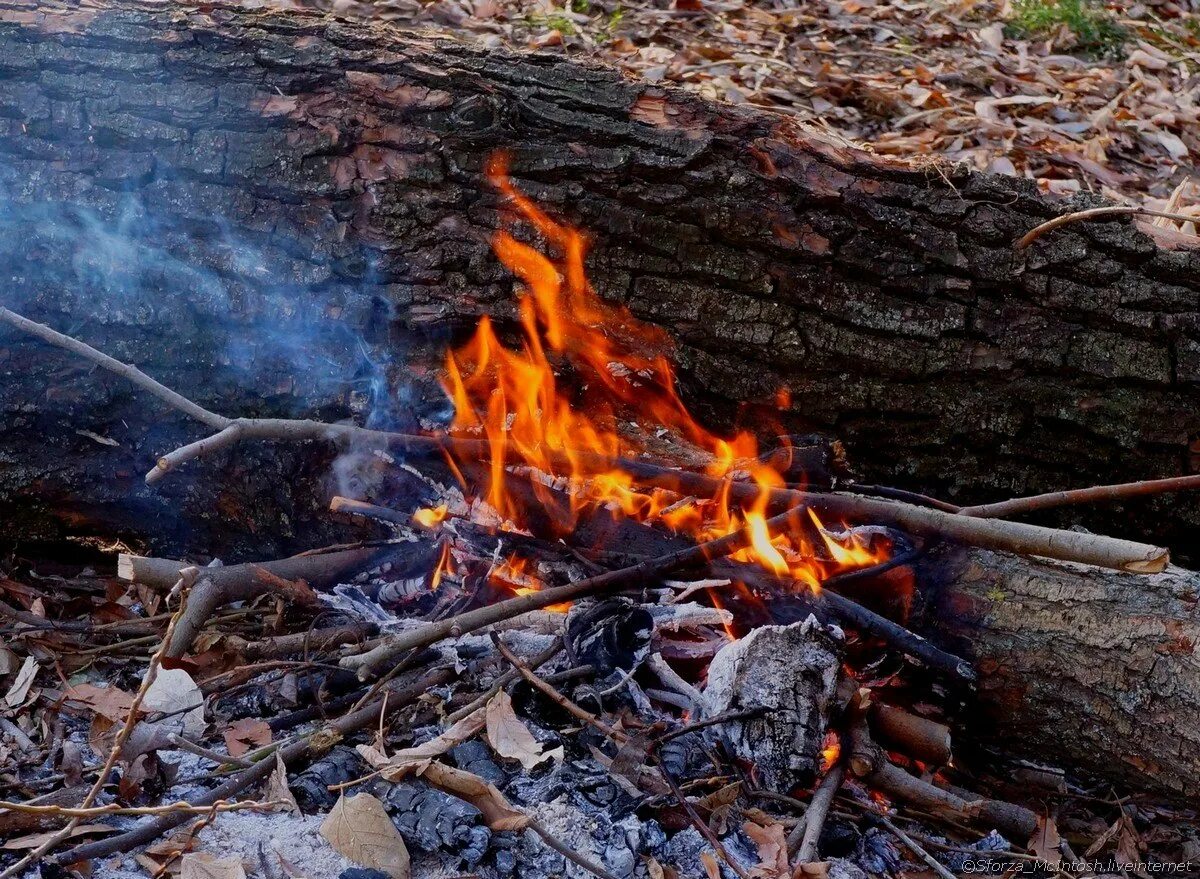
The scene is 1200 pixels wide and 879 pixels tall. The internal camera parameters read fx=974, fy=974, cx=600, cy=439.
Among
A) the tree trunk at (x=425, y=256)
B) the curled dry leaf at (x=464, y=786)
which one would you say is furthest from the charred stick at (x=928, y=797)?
the tree trunk at (x=425, y=256)

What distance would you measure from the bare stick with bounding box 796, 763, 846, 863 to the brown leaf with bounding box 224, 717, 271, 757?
1.34m

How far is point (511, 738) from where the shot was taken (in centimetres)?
240

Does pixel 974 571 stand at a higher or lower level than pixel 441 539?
higher

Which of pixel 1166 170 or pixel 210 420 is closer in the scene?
pixel 210 420

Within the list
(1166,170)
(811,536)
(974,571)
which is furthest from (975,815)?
(1166,170)

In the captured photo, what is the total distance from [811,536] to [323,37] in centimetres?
232

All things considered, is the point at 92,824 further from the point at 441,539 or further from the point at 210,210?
the point at 210,210

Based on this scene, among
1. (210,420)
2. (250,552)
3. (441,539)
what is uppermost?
(210,420)

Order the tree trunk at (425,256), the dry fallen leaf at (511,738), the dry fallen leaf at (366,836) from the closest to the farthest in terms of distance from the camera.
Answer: the dry fallen leaf at (366,836) → the dry fallen leaf at (511,738) → the tree trunk at (425,256)

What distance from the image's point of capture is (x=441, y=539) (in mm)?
3119

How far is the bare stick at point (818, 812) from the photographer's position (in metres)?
2.19

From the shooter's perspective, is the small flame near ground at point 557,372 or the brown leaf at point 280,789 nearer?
the brown leaf at point 280,789

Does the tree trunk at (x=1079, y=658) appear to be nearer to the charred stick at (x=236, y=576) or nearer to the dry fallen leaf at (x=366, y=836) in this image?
the dry fallen leaf at (x=366, y=836)

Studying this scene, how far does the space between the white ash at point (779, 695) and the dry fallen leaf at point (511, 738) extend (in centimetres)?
45
